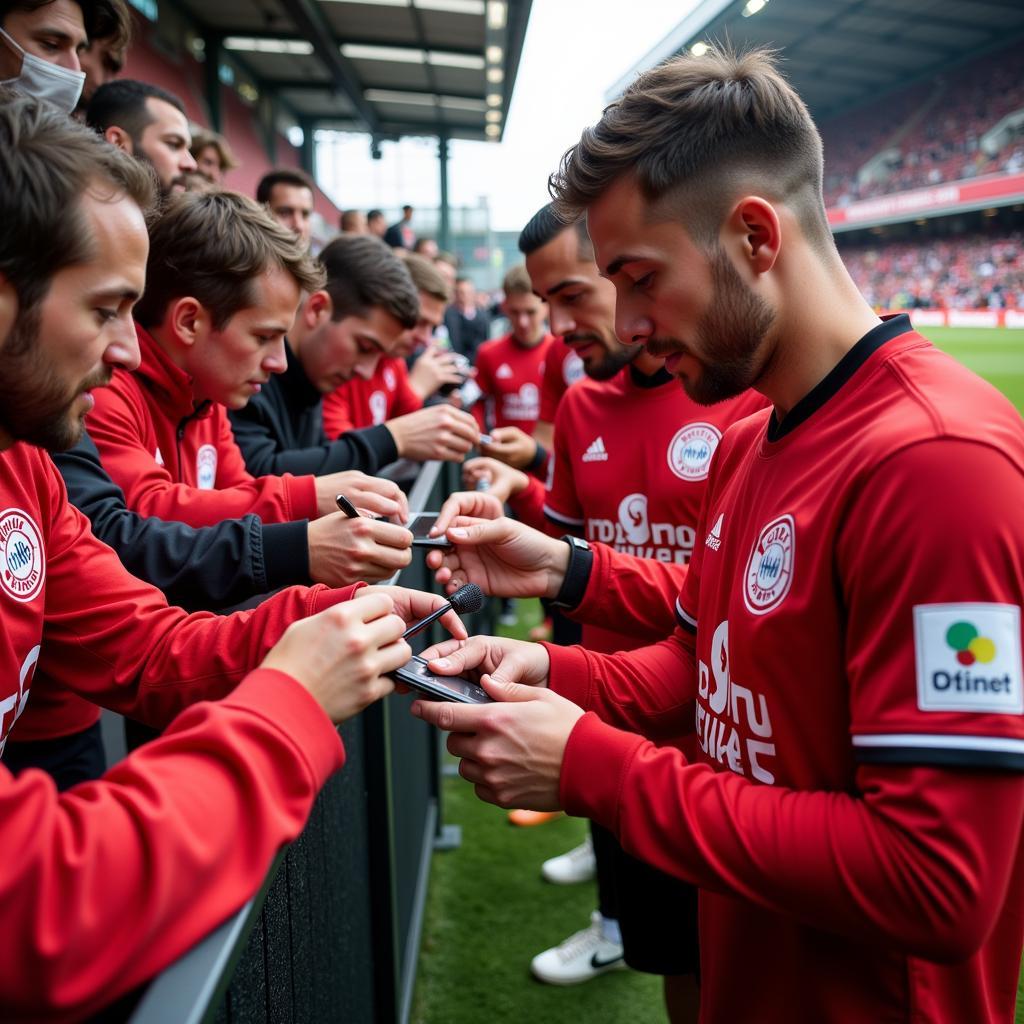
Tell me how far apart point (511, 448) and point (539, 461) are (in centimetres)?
23

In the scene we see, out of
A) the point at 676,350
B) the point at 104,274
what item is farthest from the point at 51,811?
the point at 676,350

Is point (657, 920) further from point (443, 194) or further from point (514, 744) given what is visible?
point (443, 194)

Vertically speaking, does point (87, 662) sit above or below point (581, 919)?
above

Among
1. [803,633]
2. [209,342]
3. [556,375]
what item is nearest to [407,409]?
[556,375]

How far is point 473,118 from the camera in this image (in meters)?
23.2

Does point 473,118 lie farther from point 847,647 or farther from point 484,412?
point 847,647

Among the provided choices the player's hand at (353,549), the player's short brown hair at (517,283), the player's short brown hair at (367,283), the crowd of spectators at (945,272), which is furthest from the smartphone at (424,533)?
the crowd of spectators at (945,272)

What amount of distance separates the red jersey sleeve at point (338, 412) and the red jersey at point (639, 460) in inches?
61.4

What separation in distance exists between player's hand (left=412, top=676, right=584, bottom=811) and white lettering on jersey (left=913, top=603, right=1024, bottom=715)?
558 millimetres

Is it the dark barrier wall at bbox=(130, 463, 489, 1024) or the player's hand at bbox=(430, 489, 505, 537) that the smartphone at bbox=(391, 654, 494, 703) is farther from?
the player's hand at bbox=(430, 489, 505, 537)

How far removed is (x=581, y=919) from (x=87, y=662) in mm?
2441

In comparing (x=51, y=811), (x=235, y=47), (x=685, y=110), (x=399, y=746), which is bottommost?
(x=399, y=746)

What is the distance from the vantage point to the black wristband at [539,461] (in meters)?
3.85

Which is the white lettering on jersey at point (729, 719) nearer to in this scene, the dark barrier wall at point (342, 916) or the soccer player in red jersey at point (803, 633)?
the soccer player in red jersey at point (803, 633)
